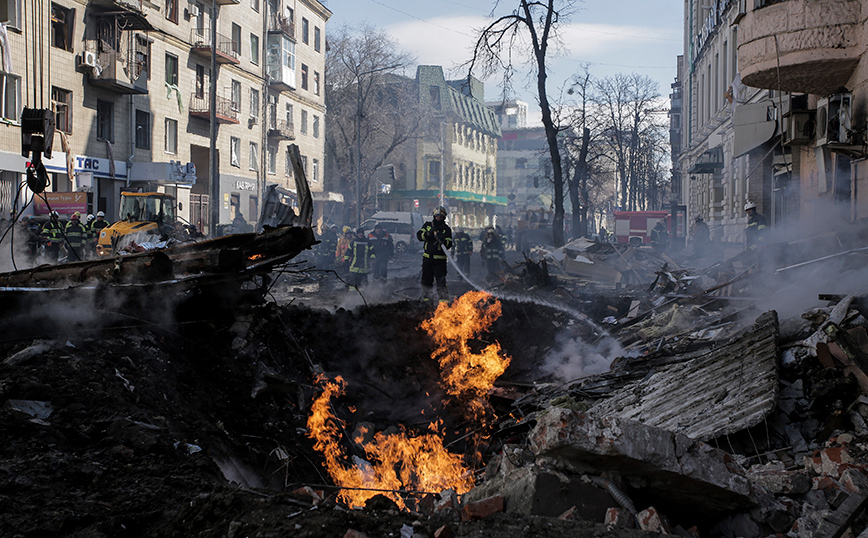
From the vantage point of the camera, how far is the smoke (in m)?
8.22

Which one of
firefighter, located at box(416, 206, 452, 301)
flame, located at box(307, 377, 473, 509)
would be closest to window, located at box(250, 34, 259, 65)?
firefighter, located at box(416, 206, 452, 301)

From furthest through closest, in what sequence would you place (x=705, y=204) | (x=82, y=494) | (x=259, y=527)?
(x=705, y=204) → (x=82, y=494) → (x=259, y=527)

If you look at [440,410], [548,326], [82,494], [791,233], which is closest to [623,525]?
[82,494]

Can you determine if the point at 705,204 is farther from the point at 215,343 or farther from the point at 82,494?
the point at 82,494

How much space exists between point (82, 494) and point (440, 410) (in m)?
4.19

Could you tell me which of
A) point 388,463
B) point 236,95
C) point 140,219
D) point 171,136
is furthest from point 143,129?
point 388,463

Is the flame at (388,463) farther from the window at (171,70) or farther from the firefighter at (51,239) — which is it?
the window at (171,70)

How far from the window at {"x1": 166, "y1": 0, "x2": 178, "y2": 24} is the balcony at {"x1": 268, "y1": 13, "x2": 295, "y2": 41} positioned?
8.62 meters

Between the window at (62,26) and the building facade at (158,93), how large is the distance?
0.13ft

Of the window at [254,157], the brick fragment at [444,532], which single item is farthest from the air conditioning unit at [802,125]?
the window at [254,157]

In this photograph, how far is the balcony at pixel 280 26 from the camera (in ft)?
130

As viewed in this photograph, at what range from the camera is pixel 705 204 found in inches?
1188

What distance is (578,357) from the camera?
8.90 metres

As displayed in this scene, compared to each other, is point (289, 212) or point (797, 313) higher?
point (289, 212)
